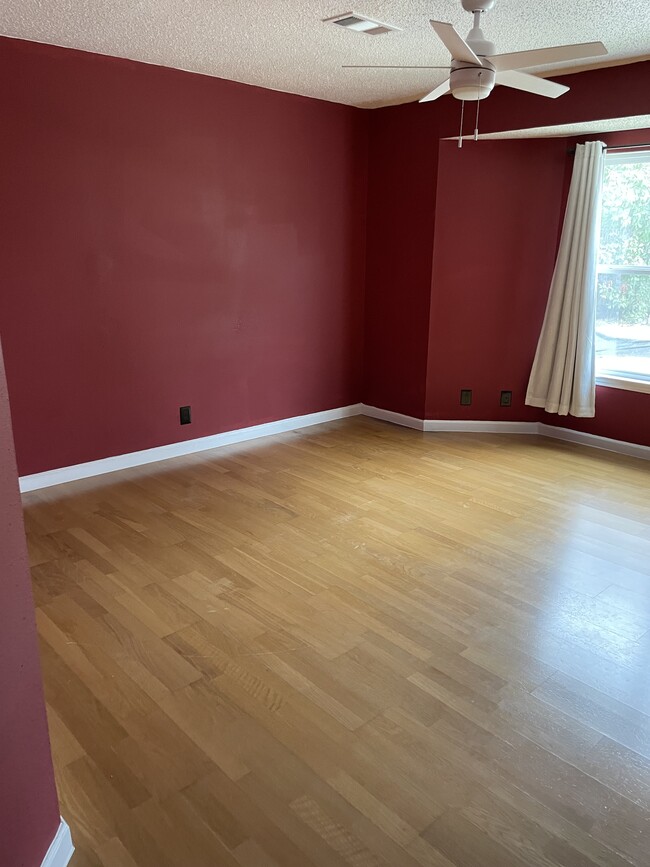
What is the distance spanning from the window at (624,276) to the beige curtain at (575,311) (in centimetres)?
16

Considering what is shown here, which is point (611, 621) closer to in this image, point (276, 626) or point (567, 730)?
point (567, 730)

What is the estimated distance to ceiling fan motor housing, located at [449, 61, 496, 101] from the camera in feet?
8.94

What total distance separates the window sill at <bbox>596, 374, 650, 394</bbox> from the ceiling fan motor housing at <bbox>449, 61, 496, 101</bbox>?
8.54ft

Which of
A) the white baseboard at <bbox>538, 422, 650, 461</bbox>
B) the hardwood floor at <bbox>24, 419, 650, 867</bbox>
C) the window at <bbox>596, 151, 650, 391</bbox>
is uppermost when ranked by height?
the window at <bbox>596, 151, 650, 391</bbox>

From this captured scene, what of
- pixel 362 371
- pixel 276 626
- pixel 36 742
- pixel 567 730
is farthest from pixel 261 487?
pixel 36 742

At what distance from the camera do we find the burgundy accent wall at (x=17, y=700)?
139cm

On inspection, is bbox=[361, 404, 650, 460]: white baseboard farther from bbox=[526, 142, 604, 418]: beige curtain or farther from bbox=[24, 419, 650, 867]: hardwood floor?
bbox=[24, 419, 650, 867]: hardwood floor

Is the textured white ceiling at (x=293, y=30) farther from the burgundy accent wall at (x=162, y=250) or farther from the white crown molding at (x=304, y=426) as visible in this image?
the white crown molding at (x=304, y=426)

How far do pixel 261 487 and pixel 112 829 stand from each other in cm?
248

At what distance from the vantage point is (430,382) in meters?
5.25

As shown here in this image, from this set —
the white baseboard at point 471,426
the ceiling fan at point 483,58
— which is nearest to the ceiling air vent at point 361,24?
the ceiling fan at point 483,58

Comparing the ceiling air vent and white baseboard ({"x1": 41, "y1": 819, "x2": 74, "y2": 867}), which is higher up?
the ceiling air vent

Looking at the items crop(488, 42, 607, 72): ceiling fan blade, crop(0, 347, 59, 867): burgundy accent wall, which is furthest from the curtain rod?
crop(0, 347, 59, 867): burgundy accent wall

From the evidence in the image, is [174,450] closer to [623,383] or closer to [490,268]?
[490,268]
